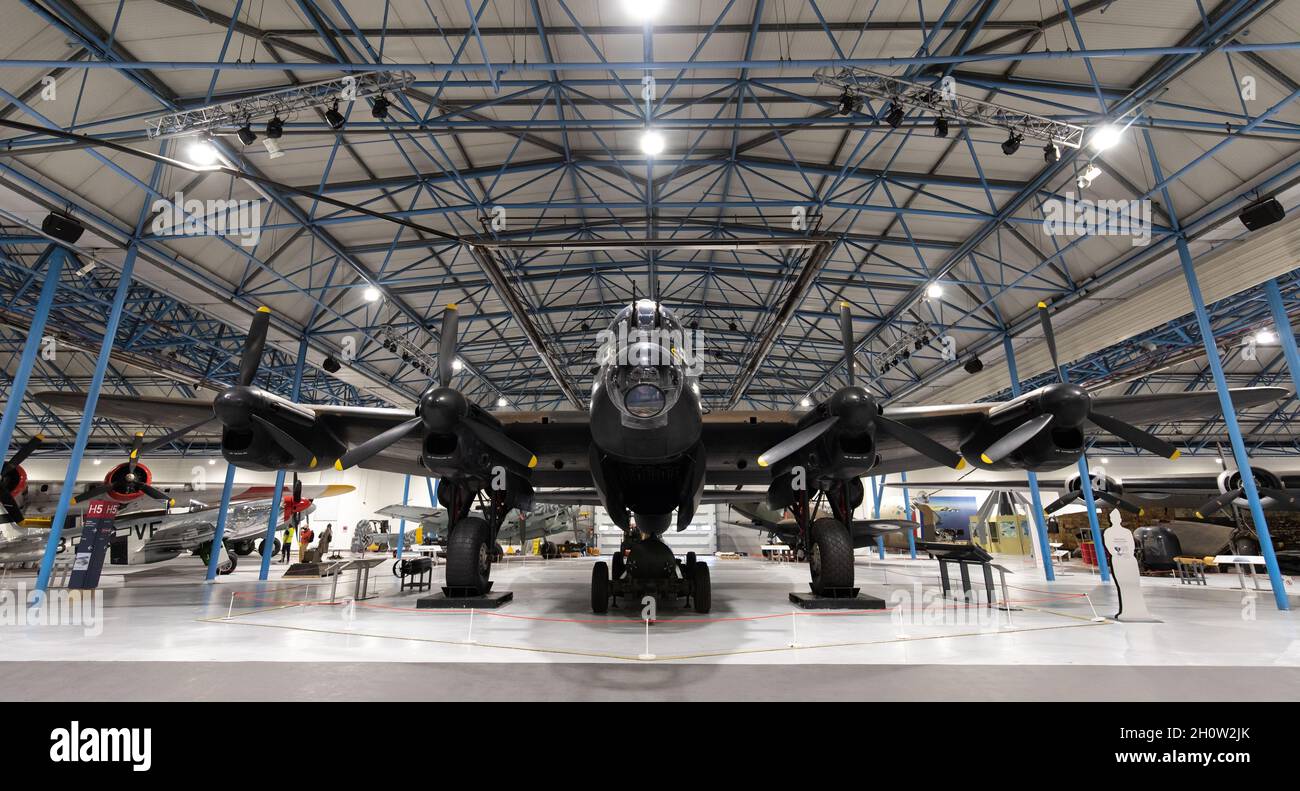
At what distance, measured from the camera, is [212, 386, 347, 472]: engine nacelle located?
7.76 meters

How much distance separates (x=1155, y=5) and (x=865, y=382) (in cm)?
2003

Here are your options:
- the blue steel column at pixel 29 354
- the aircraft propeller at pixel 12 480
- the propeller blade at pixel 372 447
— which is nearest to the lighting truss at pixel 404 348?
the blue steel column at pixel 29 354

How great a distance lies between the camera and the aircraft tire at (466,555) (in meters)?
9.43

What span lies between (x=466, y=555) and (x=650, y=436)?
4.76 metres

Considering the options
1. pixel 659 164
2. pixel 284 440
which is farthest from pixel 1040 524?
pixel 284 440

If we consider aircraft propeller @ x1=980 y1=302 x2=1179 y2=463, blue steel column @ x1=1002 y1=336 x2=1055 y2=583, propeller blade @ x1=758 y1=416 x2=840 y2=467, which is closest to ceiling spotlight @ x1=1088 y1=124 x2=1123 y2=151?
aircraft propeller @ x1=980 y1=302 x2=1179 y2=463

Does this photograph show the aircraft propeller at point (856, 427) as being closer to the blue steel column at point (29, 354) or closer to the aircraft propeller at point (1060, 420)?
the aircraft propeller at point (1060, 420)

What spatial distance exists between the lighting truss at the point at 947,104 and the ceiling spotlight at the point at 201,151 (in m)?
12.7

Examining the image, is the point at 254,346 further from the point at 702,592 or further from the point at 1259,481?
the point at 1259,481

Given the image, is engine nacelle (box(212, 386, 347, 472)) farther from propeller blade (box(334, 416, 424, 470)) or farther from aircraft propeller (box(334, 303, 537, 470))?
aircraft propeller (box(334, 303, 537, 470))

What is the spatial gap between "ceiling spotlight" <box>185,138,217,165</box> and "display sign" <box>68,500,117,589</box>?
8.41 m
